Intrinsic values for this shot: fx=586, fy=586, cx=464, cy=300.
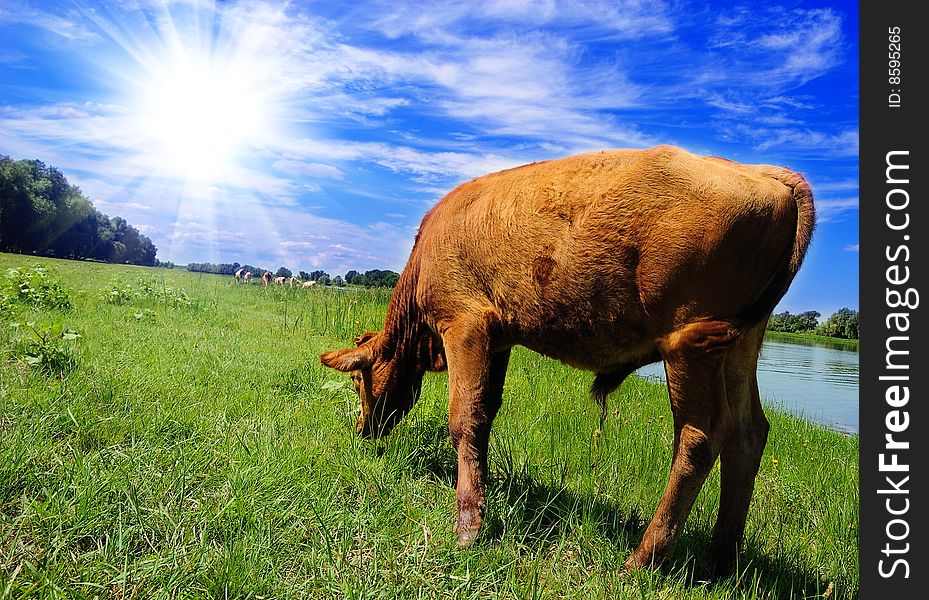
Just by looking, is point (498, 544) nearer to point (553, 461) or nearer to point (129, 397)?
point (553, 461)

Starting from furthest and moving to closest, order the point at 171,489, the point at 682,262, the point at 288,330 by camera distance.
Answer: the point at 288,330 < the point at 171,489 < the point at 682,262

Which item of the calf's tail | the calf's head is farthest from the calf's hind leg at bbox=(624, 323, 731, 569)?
the calf's head

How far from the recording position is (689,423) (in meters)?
3.16

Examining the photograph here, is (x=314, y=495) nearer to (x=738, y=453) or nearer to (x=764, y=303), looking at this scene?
(x=738, y=453)

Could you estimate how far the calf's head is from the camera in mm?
4562

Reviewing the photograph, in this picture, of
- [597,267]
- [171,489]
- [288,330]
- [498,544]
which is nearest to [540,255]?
[597,267]

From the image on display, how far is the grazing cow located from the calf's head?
0.59 m

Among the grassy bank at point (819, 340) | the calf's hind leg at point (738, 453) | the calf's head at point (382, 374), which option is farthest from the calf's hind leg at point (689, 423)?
the grassy bank at point (819, 340)

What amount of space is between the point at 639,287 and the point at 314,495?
2.26 m

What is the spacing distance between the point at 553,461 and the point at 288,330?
7022 mm

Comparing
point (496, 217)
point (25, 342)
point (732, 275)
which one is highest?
point (496, 217)

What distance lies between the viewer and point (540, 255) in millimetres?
3408

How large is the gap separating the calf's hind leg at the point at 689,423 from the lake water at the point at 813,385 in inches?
163

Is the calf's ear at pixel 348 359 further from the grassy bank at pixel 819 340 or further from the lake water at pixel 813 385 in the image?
the grassy bank at pixel 819 340
